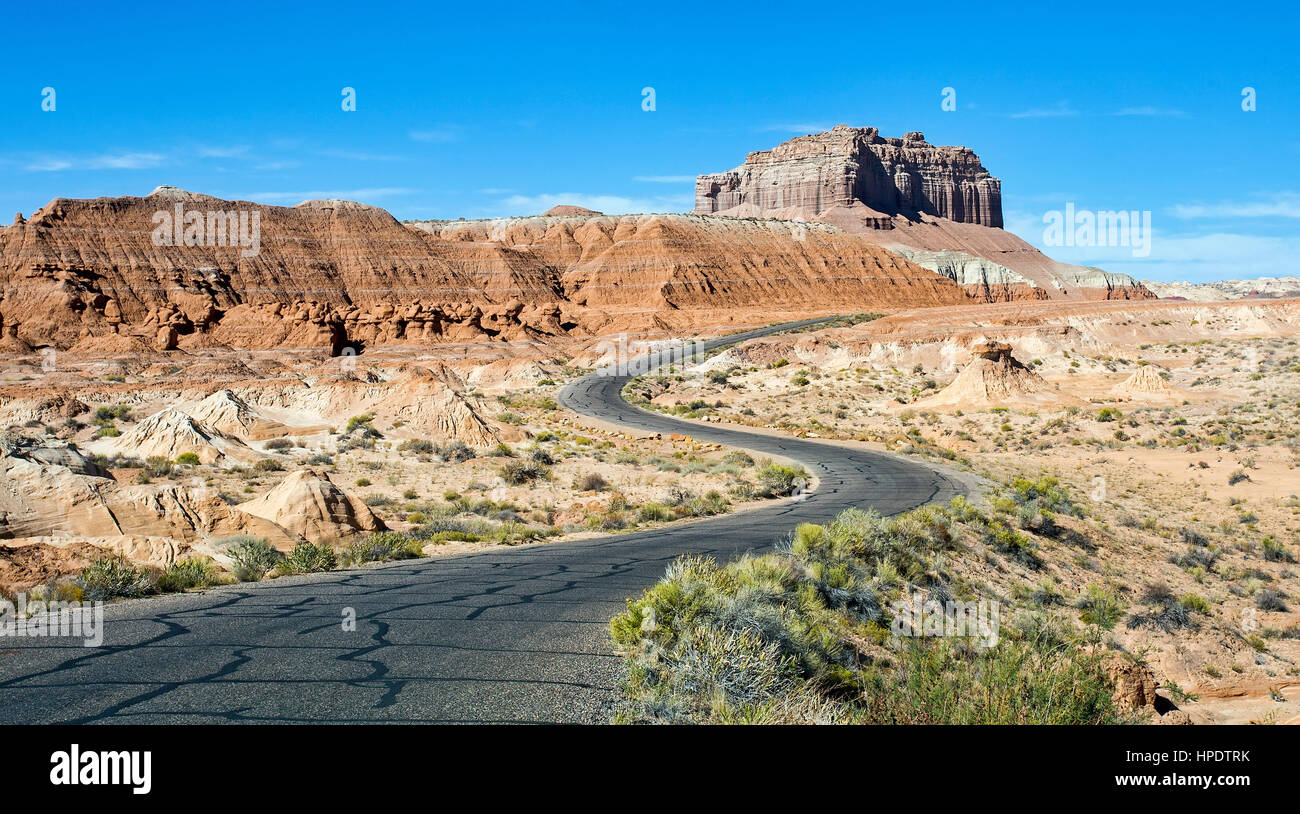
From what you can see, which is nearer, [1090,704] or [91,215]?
[1090,704]

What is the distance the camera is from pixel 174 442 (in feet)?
88.5

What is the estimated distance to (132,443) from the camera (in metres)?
27.4

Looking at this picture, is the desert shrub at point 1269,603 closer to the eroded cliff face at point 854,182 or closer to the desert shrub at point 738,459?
the desert shrub at point 738,459

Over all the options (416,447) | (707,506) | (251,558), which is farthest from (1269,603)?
(416,447)

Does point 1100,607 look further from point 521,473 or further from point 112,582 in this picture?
point 521,473

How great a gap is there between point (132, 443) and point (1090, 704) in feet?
97.9

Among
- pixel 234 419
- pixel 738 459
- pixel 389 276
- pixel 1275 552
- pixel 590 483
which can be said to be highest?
pixel 389 276

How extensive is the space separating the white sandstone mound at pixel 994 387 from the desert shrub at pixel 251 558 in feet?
133

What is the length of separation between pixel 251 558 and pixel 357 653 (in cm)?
587

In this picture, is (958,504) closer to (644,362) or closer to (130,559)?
(130,559)

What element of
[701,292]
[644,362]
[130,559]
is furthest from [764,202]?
[130,559]

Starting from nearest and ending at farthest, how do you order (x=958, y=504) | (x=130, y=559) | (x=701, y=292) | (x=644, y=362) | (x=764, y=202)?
(x=130, y=559) < (x=958, y=504) < (x=644, y=362) < (x=701, y=292) < (x=764, y=202)

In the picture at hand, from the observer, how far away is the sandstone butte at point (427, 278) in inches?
2721
